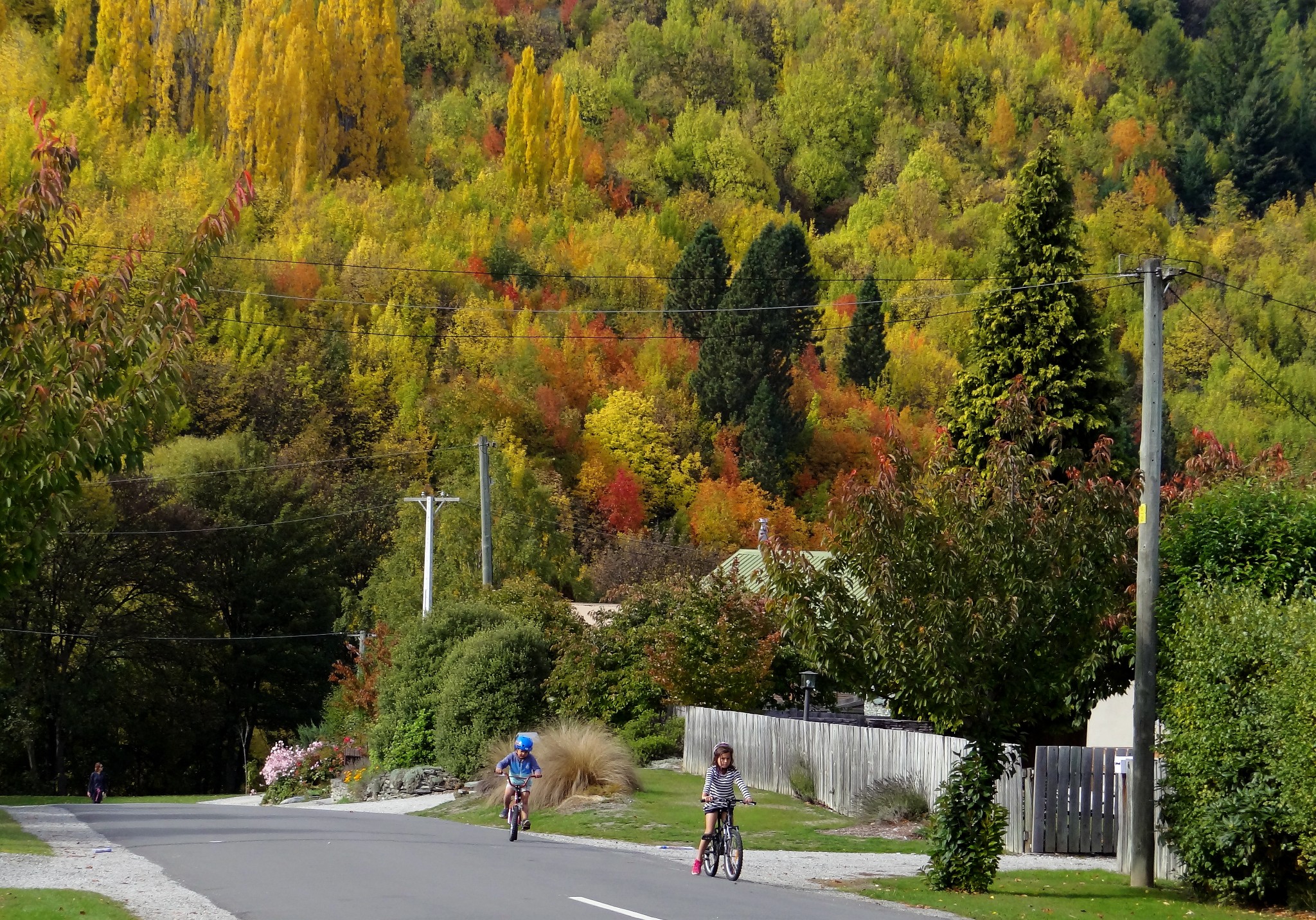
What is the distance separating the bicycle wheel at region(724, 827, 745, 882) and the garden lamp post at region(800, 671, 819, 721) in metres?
15.1

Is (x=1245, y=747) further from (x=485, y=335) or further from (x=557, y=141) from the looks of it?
(x=557, y=141)

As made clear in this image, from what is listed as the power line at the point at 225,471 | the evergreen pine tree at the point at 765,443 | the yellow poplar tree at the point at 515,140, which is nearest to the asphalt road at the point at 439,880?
the power line at the point at 225,471


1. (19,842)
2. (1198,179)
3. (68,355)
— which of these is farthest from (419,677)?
(1198,179)

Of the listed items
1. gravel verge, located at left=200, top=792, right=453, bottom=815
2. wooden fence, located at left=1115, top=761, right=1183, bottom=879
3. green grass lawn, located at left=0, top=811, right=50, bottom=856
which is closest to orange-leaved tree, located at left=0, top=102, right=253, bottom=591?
green grass lawn, located at left=0, top=811, right=50, bottom=856

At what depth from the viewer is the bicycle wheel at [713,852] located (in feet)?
57.1

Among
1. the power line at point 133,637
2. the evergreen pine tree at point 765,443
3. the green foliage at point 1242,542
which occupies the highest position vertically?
the evergreen pine tree at point 765,443

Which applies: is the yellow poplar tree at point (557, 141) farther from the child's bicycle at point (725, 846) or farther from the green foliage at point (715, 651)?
the child's bicycle at point (725, 846)

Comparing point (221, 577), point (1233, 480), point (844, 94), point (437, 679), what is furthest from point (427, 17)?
point (1233, 480)

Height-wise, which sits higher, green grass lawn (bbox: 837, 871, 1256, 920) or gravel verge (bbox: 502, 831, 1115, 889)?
green grass lawn (bbox: 837, 871, 1256, 920)

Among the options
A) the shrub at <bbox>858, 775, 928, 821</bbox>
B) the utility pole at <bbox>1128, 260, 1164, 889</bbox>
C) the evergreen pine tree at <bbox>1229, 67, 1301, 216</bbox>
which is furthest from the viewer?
the evergreen pine tree at <bbox>1229, 67, 1301, 216</bbox>

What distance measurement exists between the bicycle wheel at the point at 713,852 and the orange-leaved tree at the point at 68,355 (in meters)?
7.40

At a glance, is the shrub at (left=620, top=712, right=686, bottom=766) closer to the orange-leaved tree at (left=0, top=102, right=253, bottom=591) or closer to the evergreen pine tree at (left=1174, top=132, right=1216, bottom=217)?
the orange-leaved tree at (left=0, top=102, right=253, bottom=591)

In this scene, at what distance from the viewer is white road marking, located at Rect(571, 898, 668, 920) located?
1330cm

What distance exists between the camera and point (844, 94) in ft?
526
